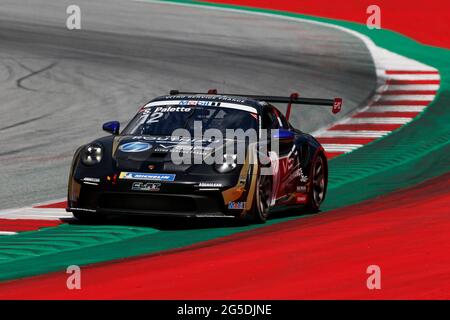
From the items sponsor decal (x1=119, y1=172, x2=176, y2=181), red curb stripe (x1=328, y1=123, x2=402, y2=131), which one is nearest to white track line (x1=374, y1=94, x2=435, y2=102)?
red curb stripe (x1=328, y1=123, x2=402, y2=131)

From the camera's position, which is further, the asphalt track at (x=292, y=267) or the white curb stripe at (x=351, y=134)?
the white curb stripe at (x=351, y=134)

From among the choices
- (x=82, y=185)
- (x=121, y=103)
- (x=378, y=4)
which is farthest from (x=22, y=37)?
(x=82, y=185)

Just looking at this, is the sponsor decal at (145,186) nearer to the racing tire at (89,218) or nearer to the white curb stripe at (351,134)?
the racing tire at (89,218)

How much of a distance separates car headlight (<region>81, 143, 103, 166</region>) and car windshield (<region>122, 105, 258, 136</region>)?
2.07ft

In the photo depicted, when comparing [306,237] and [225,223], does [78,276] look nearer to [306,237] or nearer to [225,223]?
A: [306,237]

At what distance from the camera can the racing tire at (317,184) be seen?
14242 millimetres

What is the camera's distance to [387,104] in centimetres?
2433

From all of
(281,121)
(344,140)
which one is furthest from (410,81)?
(281,121)

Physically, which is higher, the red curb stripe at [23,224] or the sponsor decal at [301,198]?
the sponsor decal at [301,198]

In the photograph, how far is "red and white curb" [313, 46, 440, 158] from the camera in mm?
20703

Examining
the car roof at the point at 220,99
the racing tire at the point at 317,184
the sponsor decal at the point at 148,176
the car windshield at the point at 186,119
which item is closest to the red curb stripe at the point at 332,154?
the racing tire at the point at 317,184

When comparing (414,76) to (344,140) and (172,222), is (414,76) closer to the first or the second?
(344,140)

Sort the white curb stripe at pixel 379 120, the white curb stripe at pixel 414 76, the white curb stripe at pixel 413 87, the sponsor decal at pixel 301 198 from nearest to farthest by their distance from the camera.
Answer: the sponsor decal at pixel 301 198, the white curb stripe at pixel 379 120, the white curb stripe at pixel 413 87, the white curb stripe at pixel 414 76
